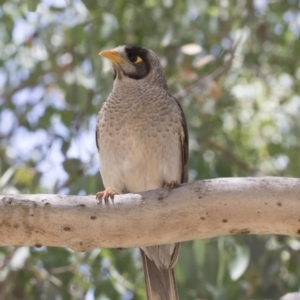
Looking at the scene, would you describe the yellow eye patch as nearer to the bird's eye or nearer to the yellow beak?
the bird's eye

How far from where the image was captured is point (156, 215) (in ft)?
8.41

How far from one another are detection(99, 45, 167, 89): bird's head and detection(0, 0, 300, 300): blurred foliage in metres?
0.20

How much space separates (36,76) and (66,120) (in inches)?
39.8

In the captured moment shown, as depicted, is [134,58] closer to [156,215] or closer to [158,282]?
[158,282]

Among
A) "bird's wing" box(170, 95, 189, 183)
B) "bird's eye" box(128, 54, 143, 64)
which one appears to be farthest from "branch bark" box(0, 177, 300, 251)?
"bird's eye" box(128, 54, 143, 64)

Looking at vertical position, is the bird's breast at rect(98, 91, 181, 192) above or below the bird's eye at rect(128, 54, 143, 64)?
below

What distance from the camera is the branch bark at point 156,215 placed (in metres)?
2.51

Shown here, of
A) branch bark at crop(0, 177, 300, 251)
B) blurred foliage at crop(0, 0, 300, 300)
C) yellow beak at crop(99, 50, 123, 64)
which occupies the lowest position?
blurred foliage at crop(0, 0, 300, 300)

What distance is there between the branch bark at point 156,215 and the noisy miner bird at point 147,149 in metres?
0.94

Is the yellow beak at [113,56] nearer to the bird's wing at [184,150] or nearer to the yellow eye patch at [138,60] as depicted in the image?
the yellow eye patch at [138,60]

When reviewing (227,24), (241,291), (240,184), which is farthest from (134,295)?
(227,24)

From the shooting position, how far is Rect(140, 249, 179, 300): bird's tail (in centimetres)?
341

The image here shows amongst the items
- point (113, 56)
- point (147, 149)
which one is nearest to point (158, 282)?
point (147, 149)

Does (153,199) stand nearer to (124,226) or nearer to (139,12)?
(124,226)
